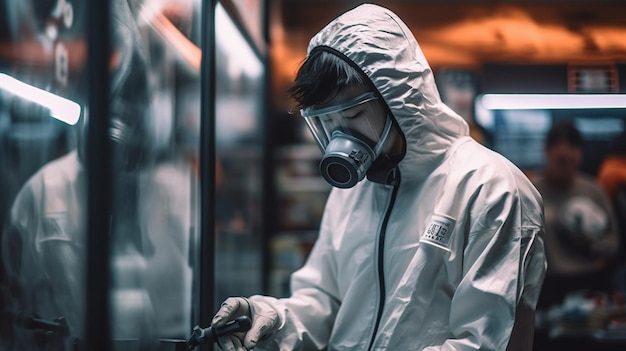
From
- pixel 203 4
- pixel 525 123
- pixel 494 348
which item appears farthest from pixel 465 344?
pixel 525 123

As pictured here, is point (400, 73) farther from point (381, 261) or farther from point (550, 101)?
point (550, 101)

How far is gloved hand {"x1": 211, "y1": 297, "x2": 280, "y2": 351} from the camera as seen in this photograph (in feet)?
5.98

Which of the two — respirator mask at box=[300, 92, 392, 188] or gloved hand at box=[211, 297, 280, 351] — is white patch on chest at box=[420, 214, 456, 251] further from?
gloved hand at box=[211, 297, 280, 351]

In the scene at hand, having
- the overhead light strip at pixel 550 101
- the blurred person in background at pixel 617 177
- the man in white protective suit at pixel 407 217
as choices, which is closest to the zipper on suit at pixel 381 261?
the man in white protective suit at pixel 407 217

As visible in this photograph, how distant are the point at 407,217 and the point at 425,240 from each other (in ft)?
0.45

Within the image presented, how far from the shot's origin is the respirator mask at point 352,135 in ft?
6.00

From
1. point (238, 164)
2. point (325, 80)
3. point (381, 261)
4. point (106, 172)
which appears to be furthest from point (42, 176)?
point (238, 164)

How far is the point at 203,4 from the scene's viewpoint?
243 centimetres

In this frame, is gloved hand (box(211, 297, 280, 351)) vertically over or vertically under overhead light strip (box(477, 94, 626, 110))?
under

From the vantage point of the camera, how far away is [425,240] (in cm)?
180

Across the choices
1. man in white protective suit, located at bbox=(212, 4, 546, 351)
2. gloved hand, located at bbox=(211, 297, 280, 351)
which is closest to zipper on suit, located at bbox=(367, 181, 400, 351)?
man in white protective suit, located at bbox=(212, 4, 546, 351)

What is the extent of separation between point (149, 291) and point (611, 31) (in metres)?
3.07

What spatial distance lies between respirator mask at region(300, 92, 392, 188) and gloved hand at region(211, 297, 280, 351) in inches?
13.5

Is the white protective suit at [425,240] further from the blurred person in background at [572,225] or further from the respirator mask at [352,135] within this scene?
the blurred person in background at [572,225]
